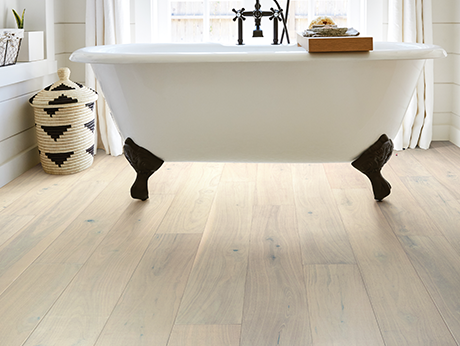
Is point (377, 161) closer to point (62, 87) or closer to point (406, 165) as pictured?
point (406, 165)

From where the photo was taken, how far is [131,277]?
155 cm

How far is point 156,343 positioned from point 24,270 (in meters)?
0.63

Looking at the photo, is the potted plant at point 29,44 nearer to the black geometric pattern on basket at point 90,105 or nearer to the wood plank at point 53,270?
the black geometric pattern on basket at point 90,105

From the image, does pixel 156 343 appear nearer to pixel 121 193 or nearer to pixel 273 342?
pixel 273 342

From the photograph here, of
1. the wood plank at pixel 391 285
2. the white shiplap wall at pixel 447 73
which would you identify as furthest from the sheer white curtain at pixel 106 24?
the white shiplap wall at pixel 447 73

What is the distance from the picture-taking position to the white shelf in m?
2.52

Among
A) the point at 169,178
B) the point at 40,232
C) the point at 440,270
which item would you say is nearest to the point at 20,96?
the point at 169,178

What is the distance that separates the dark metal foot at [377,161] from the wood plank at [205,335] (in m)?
1.12

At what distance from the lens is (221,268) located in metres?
1.62

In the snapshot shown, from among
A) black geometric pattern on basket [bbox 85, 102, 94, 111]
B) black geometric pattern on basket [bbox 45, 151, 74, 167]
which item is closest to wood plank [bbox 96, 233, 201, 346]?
black geometric pattern on basket [bbox 45, 151, 74, 167]

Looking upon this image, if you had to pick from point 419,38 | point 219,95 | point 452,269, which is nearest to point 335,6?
point 419,38

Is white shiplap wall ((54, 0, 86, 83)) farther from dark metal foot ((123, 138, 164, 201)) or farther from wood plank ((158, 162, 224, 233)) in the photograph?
dark metal foot ((123, 138, 164, 201))

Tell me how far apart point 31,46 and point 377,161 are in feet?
6.47

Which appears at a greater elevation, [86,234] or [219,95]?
[219,95]
